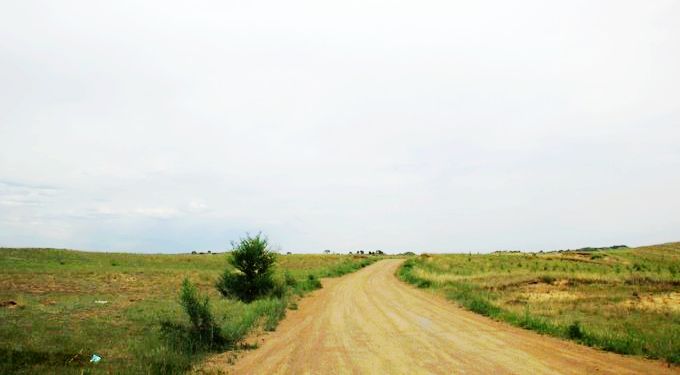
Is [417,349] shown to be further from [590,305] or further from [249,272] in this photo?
[249,272]

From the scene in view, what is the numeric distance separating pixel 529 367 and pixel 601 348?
3932 millimetres

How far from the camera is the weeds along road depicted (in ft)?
34.7

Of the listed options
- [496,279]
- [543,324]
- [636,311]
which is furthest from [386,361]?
[496,279]

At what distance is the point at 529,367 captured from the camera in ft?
34.2

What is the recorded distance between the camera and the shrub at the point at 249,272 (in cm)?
2758

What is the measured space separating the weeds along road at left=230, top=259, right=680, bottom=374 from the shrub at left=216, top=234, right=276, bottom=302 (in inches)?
300

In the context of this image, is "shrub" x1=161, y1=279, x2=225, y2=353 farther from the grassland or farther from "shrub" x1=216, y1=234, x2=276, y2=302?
"shrub" x1=216, y1=234, x2=276, y2=302

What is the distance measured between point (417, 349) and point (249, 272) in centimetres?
1726

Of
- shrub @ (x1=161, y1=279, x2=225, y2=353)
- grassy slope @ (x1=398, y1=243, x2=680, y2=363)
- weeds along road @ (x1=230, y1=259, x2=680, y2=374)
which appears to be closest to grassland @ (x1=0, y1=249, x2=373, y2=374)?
shrub @ (x1=161, y1=279, x2=225, y2=353)

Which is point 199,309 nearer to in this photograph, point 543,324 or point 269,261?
point 543,324

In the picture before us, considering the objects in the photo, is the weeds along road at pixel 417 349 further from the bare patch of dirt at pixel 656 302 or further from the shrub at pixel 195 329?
the bare patch of dirt at pixel 656 302

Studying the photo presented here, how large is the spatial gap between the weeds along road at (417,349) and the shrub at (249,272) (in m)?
7.63

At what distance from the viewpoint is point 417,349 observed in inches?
498

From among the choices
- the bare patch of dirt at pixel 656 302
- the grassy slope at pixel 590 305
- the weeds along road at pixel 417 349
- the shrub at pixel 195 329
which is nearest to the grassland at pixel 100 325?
the shrub at pixel 195 329
